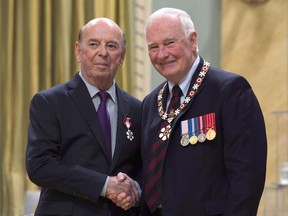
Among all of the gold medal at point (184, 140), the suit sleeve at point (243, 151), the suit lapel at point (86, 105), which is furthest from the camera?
the suit lapel at point (86, 105)

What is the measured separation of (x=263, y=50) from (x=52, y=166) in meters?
2.46

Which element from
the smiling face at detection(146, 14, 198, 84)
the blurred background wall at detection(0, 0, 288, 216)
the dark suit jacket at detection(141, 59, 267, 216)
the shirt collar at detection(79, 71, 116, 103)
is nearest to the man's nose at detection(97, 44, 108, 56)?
the shirt collar at detection(79, 71, 116, 103)

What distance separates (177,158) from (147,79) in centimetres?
243

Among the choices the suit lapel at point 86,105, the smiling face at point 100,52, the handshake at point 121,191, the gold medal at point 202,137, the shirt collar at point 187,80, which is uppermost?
the smiling face at point 100,52

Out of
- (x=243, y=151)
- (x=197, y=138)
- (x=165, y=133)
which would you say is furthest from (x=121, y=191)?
(x=243, y=151)

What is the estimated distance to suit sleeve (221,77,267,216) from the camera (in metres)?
2.38

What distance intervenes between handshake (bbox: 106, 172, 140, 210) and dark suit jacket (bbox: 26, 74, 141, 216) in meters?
0.04

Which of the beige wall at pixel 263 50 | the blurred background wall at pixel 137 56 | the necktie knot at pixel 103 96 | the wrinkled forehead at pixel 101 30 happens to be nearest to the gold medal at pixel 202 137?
the necktie knot at pixel 103 96

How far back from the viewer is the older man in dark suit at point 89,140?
269cm

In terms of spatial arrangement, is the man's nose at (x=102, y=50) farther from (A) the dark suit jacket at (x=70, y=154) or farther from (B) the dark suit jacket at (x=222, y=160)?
(B) the dark suit jacket at (x=222, y=160)

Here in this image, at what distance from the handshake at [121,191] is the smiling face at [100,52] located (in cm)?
A: 44

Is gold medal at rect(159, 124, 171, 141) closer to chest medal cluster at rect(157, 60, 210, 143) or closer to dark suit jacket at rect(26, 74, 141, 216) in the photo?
chest medal cluster at rect(157, 60, 210, 143)

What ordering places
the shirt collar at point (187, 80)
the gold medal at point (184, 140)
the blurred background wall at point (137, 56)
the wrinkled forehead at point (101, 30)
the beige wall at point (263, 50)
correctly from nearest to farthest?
the gold medal at point (184, 140) < the shirt collar at point (187, 80) < the wrinkled forehead at point (101, 30) < the blurred background wall at point (137, 56) < the beige wall at point (263, 50)

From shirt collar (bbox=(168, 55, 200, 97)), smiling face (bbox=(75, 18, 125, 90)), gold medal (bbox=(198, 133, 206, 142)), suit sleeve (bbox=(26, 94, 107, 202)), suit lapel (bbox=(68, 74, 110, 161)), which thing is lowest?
suit sleeve (bbox=(26, 94, 107, 202))
